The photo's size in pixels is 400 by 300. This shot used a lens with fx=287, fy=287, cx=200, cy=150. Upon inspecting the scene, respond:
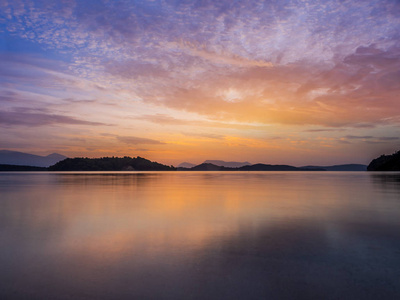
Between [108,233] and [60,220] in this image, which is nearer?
[108,233]

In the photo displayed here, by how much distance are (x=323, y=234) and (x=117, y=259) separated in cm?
841

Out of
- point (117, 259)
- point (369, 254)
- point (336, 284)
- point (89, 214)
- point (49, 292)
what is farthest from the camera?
point (89, 214)

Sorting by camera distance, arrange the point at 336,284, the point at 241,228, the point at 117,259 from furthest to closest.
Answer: the point at 241,228, the point at 117,259, the point at 336,284

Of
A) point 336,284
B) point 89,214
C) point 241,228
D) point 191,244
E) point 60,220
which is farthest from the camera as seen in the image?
point 89,214

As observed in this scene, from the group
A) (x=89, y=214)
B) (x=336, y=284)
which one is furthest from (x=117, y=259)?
(x=89, y=214)

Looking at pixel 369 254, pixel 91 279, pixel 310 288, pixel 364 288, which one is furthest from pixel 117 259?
pixel 369 254

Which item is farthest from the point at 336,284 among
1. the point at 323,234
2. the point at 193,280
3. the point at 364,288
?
the point at 323,234

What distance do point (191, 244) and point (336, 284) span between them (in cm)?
510

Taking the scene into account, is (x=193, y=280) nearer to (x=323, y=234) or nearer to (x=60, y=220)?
(x=323, y=234)

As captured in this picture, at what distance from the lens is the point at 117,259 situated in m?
8.48

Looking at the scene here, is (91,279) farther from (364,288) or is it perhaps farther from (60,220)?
(60,220)

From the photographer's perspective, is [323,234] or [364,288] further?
[323,234]

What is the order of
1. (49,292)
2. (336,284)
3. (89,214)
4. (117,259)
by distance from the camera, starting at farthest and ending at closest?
(89,214), (117,259), (336,284), (49,292)

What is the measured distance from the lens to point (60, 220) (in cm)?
1508
